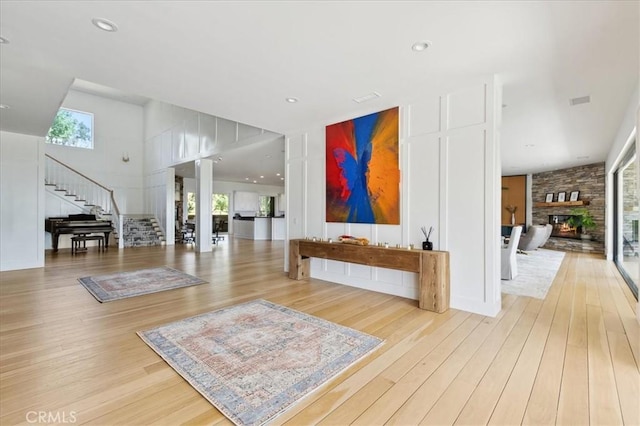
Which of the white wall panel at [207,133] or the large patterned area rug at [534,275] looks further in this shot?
the white wall panel at [207,133]

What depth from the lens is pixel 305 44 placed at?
2797 millimetres

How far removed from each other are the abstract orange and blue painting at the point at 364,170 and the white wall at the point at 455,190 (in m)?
0.14

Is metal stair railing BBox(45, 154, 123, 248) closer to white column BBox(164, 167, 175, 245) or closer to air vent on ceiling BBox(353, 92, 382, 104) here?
white column BBox(164, 167, 175, 245)

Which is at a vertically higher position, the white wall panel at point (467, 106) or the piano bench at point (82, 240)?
the white wall panel at point (467, 106)

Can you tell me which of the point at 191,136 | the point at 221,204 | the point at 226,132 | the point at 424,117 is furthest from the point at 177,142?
the point at 424,117

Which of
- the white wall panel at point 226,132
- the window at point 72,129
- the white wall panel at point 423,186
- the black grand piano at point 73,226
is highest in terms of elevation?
the window at point 72,129

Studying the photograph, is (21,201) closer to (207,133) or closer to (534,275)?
(207,133)

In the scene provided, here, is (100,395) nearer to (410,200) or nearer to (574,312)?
(410,200)

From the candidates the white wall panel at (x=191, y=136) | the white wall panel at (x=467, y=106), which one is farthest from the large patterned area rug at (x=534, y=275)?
the white wall panel at (x=191, y=136)

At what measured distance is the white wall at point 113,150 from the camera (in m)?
11.2

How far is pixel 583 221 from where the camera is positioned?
900cm

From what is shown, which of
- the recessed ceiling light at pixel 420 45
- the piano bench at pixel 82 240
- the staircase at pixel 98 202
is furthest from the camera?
the staircase at pixel 98 202

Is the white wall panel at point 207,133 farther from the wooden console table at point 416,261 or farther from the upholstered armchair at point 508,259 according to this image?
→ the upholstered armchair at point 508,259

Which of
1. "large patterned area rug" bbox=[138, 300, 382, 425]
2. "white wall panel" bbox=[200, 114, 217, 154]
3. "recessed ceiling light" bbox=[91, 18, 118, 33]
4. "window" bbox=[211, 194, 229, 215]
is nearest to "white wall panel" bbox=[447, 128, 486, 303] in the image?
"large patterned area rug" bbox=[138, 300, 382, 425]
